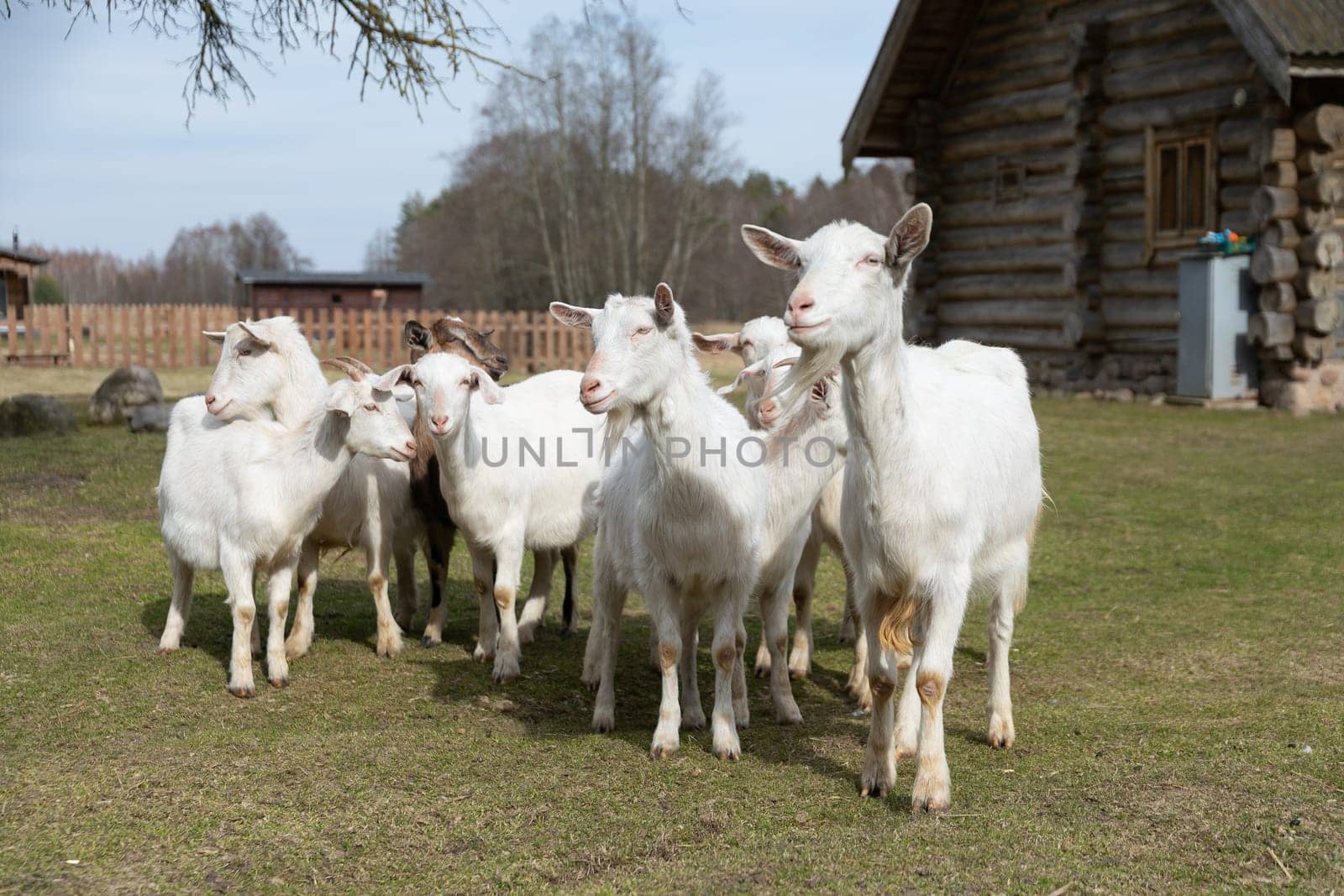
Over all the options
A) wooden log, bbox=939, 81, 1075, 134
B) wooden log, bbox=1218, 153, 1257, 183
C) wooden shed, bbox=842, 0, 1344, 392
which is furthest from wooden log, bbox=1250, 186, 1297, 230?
wooden log, bbox=939, 81, 1075, 134

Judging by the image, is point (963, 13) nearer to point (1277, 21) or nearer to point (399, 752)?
point (1277, 21)

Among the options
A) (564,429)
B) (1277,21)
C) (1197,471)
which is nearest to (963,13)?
(1277,21)

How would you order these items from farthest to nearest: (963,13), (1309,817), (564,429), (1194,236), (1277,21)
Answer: (963,13)
(1194,236)
(1277,21)
(564,429)
(1309,817)

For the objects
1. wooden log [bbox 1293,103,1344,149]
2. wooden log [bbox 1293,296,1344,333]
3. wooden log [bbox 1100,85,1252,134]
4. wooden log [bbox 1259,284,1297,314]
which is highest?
wooden log [bbox 1100,85,1252,134]

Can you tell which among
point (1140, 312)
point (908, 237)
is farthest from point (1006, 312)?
point (908, 237)

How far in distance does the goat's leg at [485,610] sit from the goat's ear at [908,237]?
3.23 meters

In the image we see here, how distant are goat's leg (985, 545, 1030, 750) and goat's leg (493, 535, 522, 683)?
2.38 m

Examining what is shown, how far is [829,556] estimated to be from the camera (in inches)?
393

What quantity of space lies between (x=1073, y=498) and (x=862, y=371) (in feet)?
24.4

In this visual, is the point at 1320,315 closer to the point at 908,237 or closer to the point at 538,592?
the point at 538,592

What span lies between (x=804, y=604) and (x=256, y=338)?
316cm

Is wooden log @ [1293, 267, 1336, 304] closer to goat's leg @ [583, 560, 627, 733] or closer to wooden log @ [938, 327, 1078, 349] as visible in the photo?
wooden log @ [938, 327, 1078, 349]

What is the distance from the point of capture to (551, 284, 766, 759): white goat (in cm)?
493

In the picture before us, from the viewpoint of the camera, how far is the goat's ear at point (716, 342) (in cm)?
590
